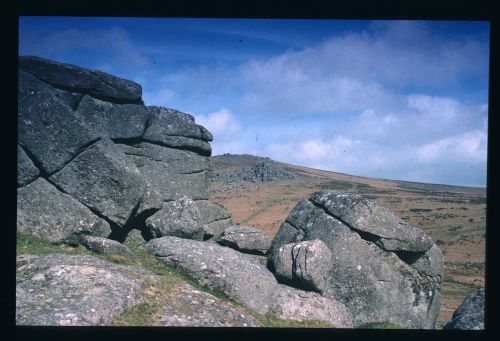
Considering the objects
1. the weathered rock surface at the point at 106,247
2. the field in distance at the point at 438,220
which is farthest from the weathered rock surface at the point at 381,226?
the weathered rock surface at the point at 106,247

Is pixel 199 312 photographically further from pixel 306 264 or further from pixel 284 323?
pixel 306 264

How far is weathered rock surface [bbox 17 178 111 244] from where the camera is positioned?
1326cm

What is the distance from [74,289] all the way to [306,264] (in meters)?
7.76

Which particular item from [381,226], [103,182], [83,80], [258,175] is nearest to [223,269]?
[103,182]

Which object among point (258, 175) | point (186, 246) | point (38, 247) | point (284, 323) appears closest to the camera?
point (284, 323)

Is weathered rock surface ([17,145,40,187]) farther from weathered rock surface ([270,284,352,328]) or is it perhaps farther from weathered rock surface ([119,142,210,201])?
weathered rock surface ([270,284,352,328])

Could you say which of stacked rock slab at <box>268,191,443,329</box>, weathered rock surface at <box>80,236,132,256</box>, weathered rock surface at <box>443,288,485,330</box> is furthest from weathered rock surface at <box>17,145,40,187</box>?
weathered rock surface at <box>443,288,485,330</box>

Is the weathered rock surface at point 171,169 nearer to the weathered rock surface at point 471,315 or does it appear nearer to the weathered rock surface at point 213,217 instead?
the weathered rock surface at point 213,217

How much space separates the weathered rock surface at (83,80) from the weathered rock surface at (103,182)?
407 centimetres

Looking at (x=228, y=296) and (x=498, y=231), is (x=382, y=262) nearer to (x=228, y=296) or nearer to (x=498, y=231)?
(x=498, y=231)

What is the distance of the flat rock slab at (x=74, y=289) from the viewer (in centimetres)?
920

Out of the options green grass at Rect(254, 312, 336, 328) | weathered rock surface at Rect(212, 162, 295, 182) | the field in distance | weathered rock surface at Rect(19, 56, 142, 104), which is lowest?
the field in distance

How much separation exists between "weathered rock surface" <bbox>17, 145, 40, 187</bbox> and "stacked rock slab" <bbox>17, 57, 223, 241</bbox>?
3 centimetres

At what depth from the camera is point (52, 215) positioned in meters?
13.6
